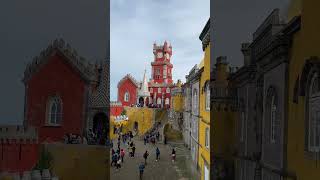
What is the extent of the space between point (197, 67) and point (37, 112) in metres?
1.24

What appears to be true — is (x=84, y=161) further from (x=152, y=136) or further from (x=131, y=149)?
(x=152, y=136)

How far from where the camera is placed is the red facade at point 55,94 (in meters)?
2.79

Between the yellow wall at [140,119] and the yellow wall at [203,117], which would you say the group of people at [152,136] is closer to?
the yellow wall at [140,119]

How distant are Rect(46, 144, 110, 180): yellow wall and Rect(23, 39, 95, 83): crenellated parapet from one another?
0.55 metres

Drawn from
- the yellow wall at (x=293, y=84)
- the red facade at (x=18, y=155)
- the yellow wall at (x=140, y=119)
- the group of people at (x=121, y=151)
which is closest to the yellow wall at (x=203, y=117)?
the yellow wall at (x=140, y=119)

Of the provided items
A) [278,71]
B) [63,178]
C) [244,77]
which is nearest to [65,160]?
[63,178]

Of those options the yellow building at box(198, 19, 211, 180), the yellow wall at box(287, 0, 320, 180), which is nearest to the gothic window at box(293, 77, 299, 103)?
the yellow wall at box(287, 0, 320, 180)

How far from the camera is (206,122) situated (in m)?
2.69

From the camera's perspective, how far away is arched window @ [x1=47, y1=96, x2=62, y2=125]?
111 inches

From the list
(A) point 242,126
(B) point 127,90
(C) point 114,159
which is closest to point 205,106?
(A) point 242,126

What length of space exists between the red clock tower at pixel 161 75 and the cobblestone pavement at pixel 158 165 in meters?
0.36

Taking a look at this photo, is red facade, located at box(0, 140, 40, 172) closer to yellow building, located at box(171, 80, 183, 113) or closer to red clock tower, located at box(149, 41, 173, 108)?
red clock tower, located at box(149, 41, 173, 108)

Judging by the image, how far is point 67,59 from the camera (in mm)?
2812

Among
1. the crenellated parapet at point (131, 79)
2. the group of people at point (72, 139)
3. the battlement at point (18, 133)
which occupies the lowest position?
the group of people at point (72, 139)
